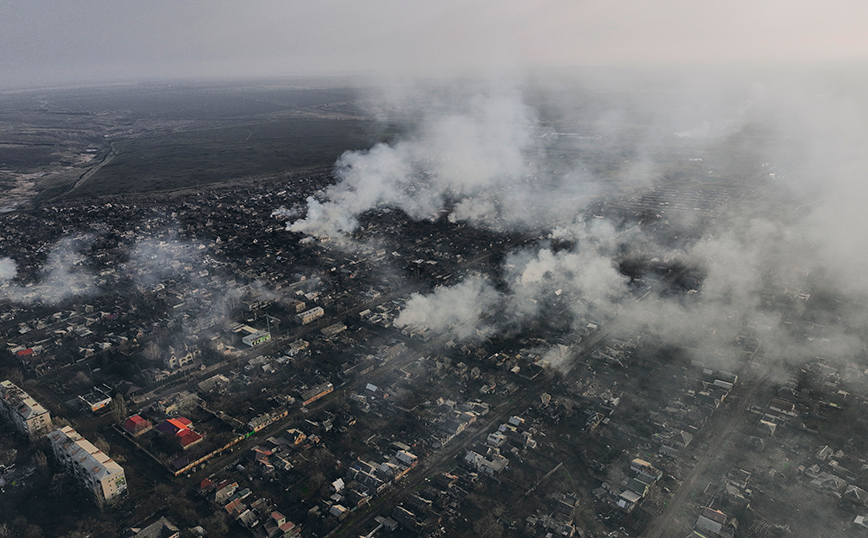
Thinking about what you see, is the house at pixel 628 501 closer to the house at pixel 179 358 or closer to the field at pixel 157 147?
the house at pixel 179 358

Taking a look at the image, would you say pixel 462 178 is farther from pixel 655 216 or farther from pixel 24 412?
pixel 24 412

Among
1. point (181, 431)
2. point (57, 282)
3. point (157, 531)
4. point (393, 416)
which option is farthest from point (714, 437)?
point (57, 282)

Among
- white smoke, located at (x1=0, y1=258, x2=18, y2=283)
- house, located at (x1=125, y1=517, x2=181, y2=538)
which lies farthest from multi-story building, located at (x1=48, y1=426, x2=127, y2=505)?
white smoke, located at (x1=0, y1=258, x2=18, y2=283)

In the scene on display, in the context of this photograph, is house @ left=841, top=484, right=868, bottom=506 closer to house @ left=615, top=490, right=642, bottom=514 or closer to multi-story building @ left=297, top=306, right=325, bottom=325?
house @ left=615, top=490, right=642, bottom=514

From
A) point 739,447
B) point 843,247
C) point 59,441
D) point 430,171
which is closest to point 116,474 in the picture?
point 59,441

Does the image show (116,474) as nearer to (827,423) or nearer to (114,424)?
(114,424)

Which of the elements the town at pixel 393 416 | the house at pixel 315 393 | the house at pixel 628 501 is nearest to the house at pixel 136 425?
the town at pixel 393 416
